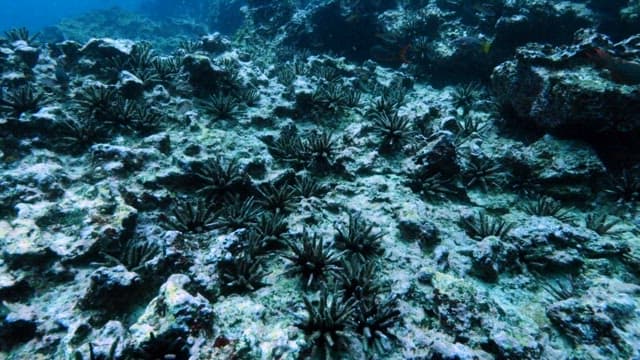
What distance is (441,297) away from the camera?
4.44 m

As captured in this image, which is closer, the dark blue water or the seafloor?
the seafloor

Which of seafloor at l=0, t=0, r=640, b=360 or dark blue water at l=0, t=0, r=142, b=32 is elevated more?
dark blue water at l=0, t=0, r=142, b=32

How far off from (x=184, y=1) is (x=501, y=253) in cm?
4218

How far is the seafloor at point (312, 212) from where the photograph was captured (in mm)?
4020

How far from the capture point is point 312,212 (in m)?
5.79

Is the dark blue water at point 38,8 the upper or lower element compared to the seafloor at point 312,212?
upper

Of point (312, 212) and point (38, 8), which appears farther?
point (38, 8)

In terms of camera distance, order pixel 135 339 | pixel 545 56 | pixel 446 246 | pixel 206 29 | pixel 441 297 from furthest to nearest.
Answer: pixel 206 29, pixel 545 56, pixel 446 246, pixel 441 297, pixel 135 339

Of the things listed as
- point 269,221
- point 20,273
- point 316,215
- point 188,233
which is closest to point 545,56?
point 316,215

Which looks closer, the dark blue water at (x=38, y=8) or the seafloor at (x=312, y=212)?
the seafloor at (x=312, y=212)

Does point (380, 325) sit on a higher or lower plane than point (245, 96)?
lower

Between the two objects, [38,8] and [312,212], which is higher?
[38,8]

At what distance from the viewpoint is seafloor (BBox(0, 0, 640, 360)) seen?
13.2ft

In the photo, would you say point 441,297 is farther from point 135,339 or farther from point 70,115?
point 70,115
